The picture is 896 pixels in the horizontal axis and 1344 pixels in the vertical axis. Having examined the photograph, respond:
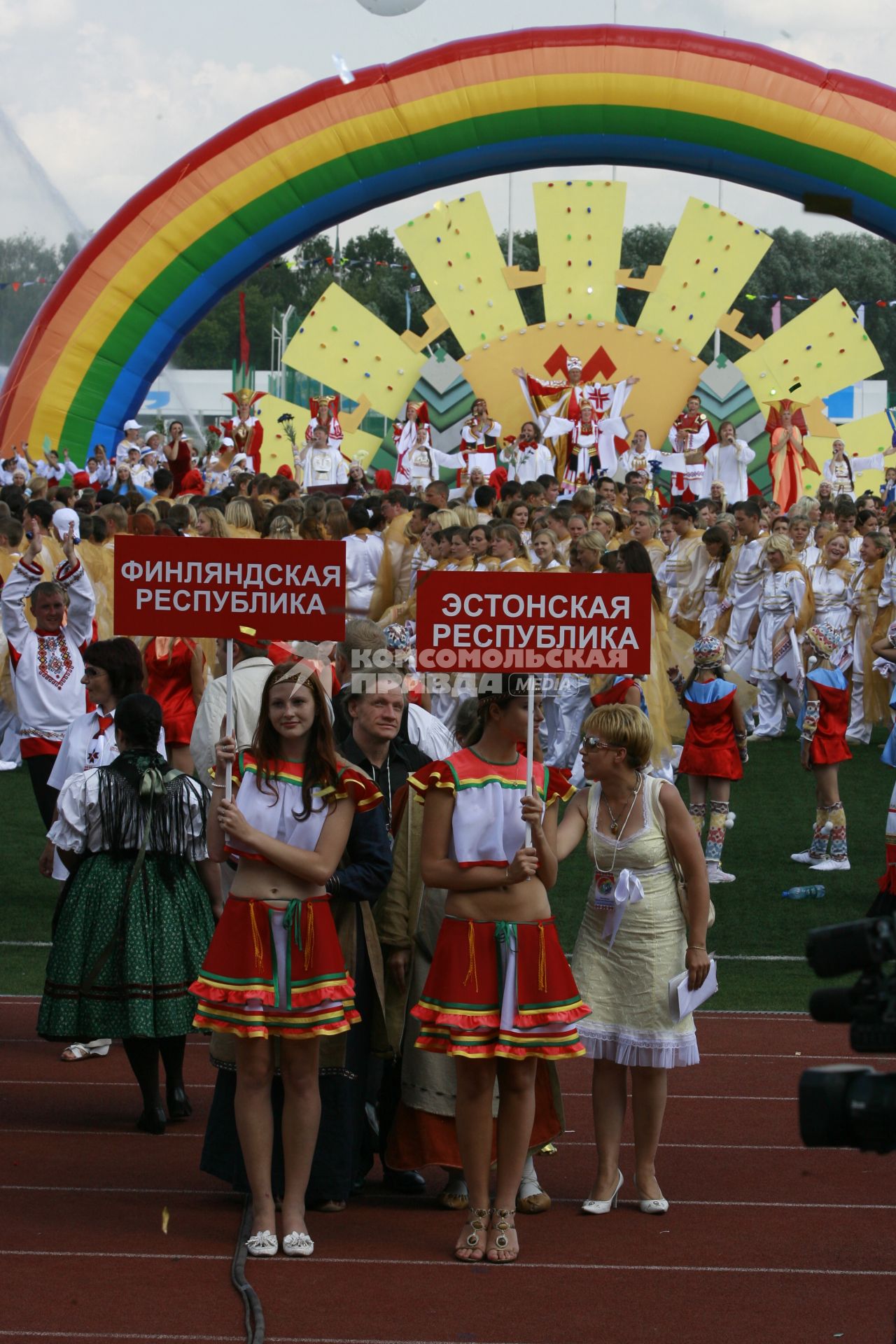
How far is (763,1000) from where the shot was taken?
7.85 m

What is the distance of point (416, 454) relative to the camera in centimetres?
2625

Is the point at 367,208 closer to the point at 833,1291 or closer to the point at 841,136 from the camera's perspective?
the point at 841,136

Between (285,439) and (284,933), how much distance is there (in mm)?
24537

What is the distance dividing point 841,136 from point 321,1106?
19.2 metres

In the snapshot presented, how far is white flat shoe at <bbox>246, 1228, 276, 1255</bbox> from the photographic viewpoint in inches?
185

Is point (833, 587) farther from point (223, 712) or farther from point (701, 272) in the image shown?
point (701, 272)

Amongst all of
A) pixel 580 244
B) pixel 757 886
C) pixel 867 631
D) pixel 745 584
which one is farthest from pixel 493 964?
pixel 580 244

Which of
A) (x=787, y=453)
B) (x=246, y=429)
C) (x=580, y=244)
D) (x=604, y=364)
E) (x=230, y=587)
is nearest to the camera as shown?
(x=230, y=587)

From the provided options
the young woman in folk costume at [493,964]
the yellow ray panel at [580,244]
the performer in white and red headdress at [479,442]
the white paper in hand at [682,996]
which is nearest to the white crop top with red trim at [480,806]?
the young woman in folk costume at [493,964]

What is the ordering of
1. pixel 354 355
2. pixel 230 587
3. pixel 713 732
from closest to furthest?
pixel 230 587 → pixel 713 732 → pixel 354 355

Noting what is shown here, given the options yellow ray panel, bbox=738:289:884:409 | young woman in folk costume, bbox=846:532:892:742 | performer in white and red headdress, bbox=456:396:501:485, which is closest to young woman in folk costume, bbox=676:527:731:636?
young woman in folk costume, bbox=846:532:892:742

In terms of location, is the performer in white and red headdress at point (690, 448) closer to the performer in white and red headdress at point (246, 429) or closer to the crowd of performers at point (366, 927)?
the performer in white and red headdress at point (246, 429)

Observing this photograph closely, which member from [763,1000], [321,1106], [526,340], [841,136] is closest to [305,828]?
[321,1106]

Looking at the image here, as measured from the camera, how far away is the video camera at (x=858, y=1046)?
2537mm
